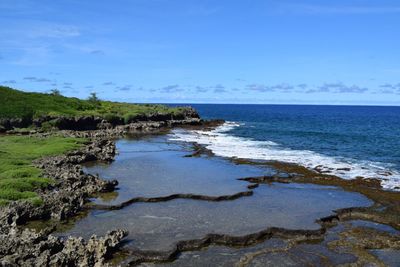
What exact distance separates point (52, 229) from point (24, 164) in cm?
1630

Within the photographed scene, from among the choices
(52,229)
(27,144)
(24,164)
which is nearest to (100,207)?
Answer: (52,229)

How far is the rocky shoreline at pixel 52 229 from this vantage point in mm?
18422

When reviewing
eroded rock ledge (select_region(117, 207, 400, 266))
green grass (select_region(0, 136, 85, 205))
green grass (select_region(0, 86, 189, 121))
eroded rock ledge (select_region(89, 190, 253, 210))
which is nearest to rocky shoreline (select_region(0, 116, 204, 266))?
green grass (select_region(0, 136, 85, 205))

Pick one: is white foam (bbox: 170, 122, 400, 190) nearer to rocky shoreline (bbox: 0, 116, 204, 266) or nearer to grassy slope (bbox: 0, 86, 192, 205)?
grassy slope (bbox: 0, 86, 192, 205)

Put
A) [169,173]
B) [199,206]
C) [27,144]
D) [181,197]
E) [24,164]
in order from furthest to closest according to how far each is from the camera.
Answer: [27,144] < [169,173] < [24,164] < [181,197] < [199,206]

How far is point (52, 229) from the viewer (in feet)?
78.3

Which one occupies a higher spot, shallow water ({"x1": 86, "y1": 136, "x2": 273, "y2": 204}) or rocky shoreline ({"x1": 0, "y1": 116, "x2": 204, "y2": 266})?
rocky shoreline ({"x1": 0, "y1": 116, "x2": 204, "y2": 266})

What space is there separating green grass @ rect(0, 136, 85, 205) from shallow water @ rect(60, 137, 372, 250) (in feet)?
18.6

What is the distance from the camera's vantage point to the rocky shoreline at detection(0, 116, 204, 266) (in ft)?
60.4

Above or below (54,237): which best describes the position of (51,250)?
below

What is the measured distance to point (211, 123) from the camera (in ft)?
403

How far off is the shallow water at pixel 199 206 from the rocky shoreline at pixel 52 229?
5.32 ft

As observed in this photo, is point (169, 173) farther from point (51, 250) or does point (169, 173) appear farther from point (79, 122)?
point (79, 122)

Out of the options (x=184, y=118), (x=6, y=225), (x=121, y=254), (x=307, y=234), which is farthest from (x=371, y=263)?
(x=184, y=118)
